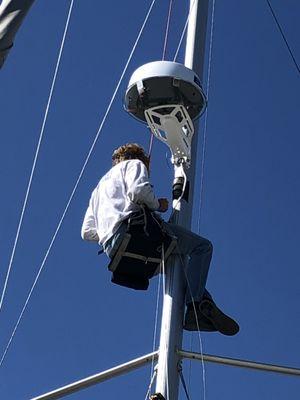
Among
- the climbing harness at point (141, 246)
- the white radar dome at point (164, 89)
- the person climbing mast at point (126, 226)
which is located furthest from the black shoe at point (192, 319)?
the white radar dome at point (164, 89)

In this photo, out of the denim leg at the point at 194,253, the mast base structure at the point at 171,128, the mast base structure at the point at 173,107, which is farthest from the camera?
the mast base structure at the point at 173,107

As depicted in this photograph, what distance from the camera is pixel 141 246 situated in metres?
7.90

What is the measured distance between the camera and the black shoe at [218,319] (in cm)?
804

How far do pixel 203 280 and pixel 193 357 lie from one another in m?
0.73

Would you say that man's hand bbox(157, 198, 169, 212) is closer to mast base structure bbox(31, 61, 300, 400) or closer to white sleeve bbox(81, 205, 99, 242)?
mast base structure bbox(31, 61, 300, 400)

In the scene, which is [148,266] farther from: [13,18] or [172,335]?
[13,18]

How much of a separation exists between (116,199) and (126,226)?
10.2 inches

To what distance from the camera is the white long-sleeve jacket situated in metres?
7.93

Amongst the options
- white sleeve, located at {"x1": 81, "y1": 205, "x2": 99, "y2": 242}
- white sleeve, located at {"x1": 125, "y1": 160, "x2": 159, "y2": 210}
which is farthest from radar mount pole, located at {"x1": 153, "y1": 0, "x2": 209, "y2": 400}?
white sleeve, located at {"x1": 81, "y1": 205, "x2": 99, "y2": 242}

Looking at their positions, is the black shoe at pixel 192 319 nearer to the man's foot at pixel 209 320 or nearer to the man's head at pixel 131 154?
the man's foot at pixel 209 320

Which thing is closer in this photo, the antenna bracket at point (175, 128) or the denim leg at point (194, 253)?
the denim leg at point (194, 253)

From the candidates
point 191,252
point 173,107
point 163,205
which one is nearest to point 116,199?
point 163,205

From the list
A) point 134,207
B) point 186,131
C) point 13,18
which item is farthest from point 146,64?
point 13,18

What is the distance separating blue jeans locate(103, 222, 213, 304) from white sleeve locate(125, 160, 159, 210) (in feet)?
0.62
